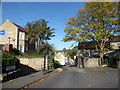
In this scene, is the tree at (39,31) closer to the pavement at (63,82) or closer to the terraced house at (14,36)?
the terraced house at (14,36)

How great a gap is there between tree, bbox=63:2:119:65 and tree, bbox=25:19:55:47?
17.6m

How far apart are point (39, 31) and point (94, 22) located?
21532 mm

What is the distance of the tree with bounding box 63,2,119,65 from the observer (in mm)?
21703

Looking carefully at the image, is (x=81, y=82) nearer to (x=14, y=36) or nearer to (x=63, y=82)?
(x=63, y=82)

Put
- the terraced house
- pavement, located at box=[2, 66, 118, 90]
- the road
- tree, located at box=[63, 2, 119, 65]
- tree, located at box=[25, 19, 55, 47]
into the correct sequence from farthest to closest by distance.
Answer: tree, located at box=[25, 19, 55, 47] < the terraced house < tree, located at box=[63, 2, 119, 65] < the road < pavement, located at box=[2, 66, 118, 90]

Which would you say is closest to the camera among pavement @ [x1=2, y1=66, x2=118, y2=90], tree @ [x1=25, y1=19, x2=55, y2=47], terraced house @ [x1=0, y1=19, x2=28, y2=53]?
pavement @ [x1=2, y1=66, x2=118, y2=90]

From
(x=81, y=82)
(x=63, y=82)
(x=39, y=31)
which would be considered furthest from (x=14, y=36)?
(x=81, y=82)

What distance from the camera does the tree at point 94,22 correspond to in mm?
21703

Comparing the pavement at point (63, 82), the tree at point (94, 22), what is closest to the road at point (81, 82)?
the pavement at point (63, 82)

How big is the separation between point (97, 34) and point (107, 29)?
A: 2.57 m

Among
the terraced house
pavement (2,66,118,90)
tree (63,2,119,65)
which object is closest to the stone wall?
tree (63,2,119,65)

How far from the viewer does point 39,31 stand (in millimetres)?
41500

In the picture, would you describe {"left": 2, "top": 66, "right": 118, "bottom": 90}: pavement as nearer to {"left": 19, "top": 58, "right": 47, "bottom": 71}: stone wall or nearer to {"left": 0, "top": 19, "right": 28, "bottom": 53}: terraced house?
{"left": 19, "top": 58, "right": 47, "bottom": 71}: stone wall

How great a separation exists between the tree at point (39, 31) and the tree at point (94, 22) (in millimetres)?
17637
